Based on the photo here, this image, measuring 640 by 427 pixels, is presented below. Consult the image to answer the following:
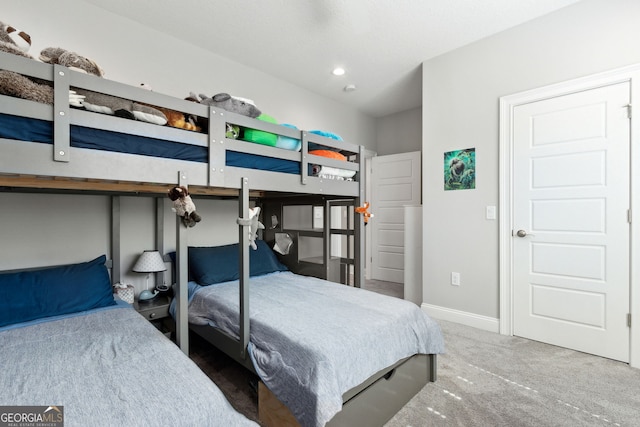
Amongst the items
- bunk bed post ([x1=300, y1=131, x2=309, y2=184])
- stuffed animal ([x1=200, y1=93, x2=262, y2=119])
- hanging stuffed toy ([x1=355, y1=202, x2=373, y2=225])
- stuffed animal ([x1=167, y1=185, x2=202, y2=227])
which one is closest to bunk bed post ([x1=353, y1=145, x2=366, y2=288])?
hanging stuffed toy ([x1=355, y1=202, x2=373, y2=225])

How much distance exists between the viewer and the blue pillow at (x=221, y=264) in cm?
240

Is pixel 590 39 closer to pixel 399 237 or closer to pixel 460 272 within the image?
pixel 460 272

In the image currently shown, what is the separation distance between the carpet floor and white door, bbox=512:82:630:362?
0.25 metres

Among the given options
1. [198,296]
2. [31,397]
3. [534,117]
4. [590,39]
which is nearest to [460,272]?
[534,117]

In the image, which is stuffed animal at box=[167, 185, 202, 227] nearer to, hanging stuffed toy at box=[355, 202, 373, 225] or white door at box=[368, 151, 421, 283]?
hanging stuffed toy at box=[355, 202, 373, 225]

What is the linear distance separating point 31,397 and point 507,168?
321 centimetres

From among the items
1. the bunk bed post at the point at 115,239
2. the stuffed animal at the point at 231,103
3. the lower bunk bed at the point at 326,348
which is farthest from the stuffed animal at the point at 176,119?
the bunk bed post at the point at 115,239

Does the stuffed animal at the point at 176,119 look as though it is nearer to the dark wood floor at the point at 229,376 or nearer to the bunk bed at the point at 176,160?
the bunk bed at the point at 176,160

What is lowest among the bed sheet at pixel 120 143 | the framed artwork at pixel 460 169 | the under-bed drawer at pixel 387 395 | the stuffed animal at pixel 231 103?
the under-bed drawer at pixel 387 395

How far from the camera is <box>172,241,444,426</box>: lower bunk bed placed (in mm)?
1241

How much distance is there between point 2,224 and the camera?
1951 millimetres

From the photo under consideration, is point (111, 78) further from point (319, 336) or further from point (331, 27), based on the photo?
point (319, 336)

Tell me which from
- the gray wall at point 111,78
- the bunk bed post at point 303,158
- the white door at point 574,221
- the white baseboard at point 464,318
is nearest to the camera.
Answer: the bunk bed post at point 303,158

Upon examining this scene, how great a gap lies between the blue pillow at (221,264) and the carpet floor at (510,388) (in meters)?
0.52
